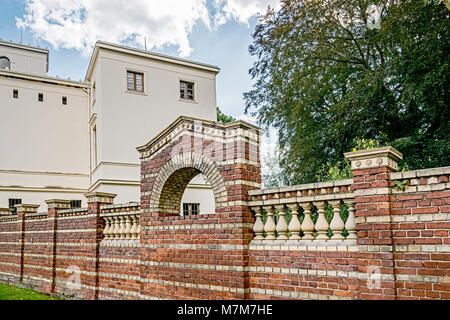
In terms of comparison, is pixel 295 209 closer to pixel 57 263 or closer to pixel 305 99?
pixel 57 263

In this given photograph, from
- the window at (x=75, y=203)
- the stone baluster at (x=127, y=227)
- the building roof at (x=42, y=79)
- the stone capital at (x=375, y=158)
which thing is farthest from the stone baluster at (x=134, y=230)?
the building roof at (x=42, y=79)

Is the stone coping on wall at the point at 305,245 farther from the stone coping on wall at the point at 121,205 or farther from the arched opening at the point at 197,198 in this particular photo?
the arched opening at the point at 197,198

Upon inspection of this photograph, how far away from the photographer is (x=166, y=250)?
7.59m

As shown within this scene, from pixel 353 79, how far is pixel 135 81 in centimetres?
1105

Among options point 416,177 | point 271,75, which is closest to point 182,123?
point 416,177

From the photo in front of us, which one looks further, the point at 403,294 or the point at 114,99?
the point at 114,99

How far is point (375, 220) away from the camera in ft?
16.3

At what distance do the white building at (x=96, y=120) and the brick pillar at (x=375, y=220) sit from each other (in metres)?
15.6

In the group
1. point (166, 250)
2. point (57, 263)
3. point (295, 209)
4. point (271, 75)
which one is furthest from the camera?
point (271, 75)

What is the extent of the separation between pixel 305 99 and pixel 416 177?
12.9m

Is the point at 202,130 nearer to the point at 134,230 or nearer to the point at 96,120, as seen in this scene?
the point at 134,230

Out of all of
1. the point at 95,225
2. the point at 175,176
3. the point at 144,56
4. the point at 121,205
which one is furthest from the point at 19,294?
the point at 144,56

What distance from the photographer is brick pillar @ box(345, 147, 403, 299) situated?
482cm

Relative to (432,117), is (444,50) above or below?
above
